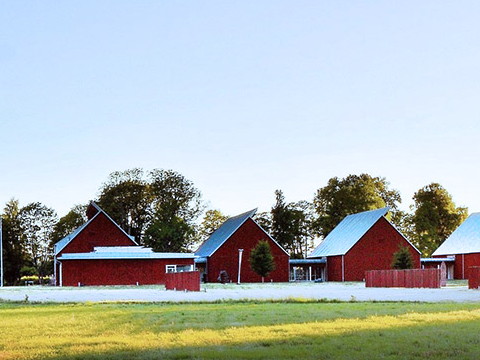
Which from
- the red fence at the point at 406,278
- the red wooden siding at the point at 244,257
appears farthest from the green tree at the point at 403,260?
the red wooden siding at the point at 244,257

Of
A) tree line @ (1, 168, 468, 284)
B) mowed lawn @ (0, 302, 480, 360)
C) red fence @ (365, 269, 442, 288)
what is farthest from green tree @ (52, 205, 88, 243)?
mowed lawn @ (0, 302, 480, 360)

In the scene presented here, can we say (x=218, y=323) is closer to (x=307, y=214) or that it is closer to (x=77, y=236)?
(x=77, y=236)

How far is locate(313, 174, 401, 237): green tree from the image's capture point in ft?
296

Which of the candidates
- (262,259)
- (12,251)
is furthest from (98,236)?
(12,251)

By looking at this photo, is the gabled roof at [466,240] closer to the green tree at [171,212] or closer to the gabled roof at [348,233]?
the gabled roof at [348,233]

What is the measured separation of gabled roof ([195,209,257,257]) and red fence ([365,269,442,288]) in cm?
2406

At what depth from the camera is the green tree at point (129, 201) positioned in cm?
8739

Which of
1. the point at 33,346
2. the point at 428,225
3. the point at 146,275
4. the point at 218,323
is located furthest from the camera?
the point at 428,225

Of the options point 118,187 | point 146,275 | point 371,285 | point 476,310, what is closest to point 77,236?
point 146,275

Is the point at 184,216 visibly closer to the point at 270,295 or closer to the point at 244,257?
the point at 244,257

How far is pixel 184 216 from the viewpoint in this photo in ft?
297

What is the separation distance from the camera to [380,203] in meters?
91.2

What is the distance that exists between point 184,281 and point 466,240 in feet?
138

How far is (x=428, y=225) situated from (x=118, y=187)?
39.2 meters
